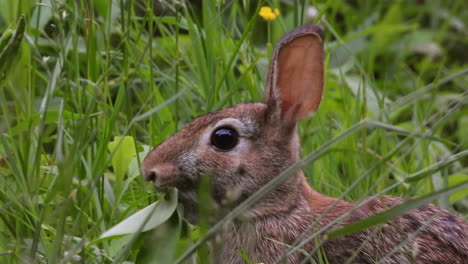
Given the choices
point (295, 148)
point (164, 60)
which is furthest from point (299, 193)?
point (164, 60)

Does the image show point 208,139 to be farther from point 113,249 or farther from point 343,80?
point 343,80

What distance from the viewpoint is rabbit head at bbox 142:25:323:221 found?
3.36 meters

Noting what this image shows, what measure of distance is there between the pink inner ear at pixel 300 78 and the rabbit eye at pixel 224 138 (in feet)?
0.82

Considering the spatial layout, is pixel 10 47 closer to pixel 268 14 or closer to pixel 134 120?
pixel 134 120

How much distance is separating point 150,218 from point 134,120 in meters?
0.32

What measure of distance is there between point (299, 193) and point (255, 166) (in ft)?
0.68

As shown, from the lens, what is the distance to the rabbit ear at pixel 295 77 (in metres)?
3.62

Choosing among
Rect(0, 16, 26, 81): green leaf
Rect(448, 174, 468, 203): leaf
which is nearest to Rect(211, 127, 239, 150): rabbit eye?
Rect(0, 16, 26, 81): green leaf

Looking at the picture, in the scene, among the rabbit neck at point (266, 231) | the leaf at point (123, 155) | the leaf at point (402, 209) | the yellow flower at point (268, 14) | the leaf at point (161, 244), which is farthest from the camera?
the yellow flower at point (268, 14)

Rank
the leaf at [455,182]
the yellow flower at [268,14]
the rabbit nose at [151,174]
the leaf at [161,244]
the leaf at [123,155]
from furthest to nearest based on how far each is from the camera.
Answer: the yellow flower at [268,14] → the leaf at [455,182] → the leaf at [123,155] → the rabbit nose at [151,174] → the leaf at [161,244]

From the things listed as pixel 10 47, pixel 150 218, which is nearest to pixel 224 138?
pixel 150 218

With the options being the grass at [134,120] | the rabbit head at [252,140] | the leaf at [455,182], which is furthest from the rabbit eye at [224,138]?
the leaf at [455,182]

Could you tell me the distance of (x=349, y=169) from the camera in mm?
4137

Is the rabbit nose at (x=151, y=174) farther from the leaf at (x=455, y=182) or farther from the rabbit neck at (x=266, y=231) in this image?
the leaf at (x=455, y=182)
